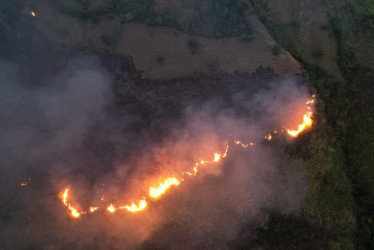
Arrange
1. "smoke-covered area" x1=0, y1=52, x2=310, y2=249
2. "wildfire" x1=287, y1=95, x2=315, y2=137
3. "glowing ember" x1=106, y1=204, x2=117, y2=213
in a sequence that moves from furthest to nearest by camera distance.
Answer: "wildfire" x1=287, y1=95, x2=315, y2=137
"glowing ember" x1=106, y1=204, x2=117, y2=213
"smoke-covered area" x1=0, y1=52, x2=310, y2=249

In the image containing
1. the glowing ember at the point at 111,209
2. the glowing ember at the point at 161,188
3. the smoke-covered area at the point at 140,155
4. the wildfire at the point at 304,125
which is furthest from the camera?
the wildfire at the point at 304,125

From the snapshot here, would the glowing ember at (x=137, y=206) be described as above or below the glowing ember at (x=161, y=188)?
below

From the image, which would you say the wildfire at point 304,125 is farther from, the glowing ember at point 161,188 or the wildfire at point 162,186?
the glowing ember at point 161,188

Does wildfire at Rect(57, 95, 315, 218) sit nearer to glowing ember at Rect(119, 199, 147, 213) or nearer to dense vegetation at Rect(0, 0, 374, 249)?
glowing ember at Rect(119, 199, 147, 213)

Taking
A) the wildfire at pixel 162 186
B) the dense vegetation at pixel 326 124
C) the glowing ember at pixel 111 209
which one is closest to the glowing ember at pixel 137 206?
the wildfire at pixel 162 186

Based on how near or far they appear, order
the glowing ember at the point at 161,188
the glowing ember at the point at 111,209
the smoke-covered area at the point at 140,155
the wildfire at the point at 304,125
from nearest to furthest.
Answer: the smoke-covered area at the point at 140,155 < the glowing ember at the point at 111,209 < the glowing ember at the point at 161,188 < the wildfire at the point at 304,125

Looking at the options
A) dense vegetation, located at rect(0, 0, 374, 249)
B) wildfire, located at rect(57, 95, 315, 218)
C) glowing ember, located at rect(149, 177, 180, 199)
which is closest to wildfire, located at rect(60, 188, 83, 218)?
wildfire, located at rect(57, 95, 315, 218)

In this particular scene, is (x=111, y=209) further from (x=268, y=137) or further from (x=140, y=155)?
(x=268, y=137)
